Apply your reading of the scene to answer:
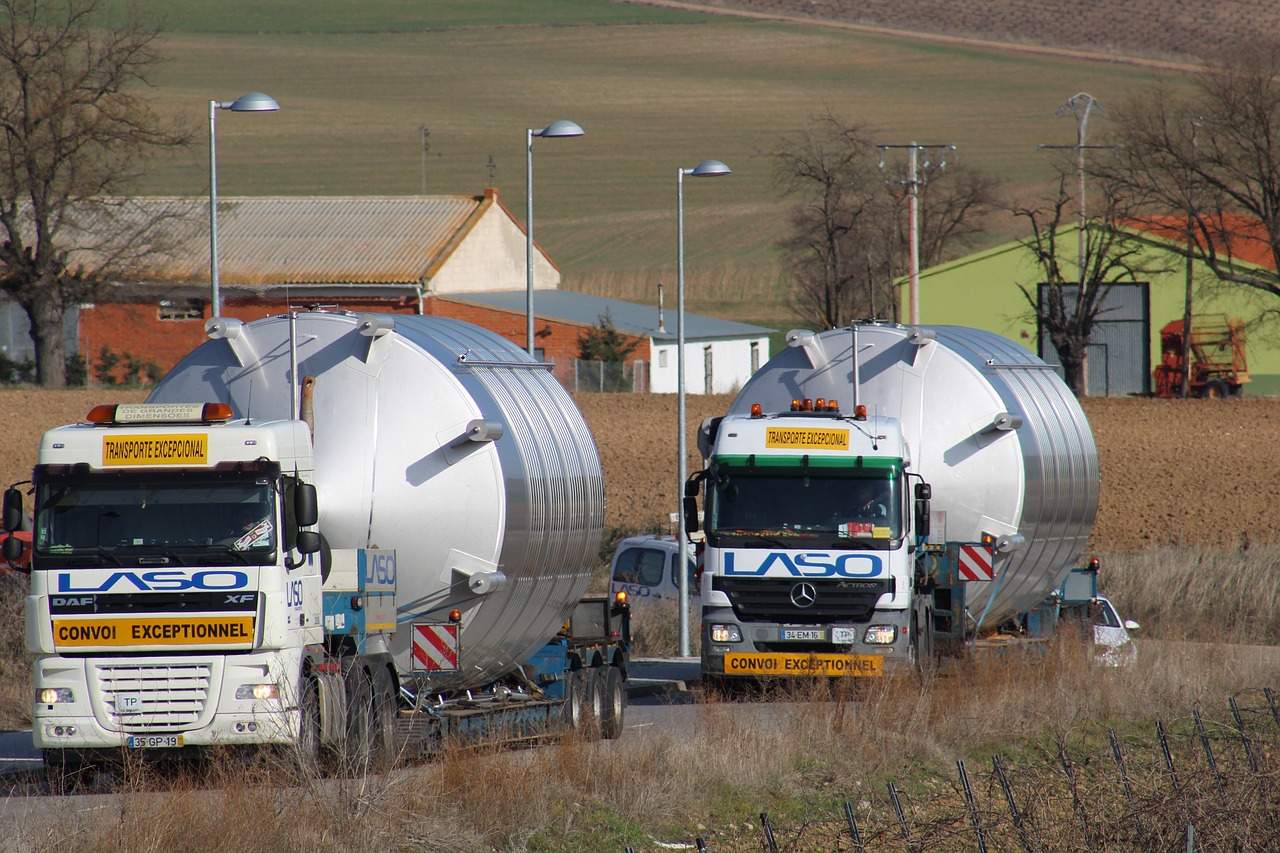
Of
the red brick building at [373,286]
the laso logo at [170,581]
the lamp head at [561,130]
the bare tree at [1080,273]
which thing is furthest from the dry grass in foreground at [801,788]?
Answer: the bare tree at [1080,273]

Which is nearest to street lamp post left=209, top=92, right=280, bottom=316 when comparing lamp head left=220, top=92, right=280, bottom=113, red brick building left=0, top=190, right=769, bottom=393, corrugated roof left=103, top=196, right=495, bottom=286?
lamp head left=220, top=92, right=280, bottom=113

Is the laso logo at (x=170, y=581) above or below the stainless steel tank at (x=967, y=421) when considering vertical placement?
below

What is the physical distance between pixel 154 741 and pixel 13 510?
6.12ft

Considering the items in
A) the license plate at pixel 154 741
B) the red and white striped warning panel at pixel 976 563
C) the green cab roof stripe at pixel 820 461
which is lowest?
the license plate at pixel 154 741

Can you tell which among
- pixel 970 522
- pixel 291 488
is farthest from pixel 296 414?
pixel 970 522

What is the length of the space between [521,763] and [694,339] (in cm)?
5895

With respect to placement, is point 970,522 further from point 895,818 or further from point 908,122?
point 908,122

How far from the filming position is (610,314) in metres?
73.9

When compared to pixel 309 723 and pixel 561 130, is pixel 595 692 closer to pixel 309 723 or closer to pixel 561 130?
pixel 309 723

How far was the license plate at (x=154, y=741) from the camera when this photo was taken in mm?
12453

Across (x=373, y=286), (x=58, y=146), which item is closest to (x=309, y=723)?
(x=58, y=146)

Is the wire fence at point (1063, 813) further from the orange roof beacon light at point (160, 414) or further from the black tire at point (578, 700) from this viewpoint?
the orange roof beacon light at point (160, 414)

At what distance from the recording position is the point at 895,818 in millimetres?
12914

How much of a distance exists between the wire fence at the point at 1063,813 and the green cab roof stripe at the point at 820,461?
11.5 ft
